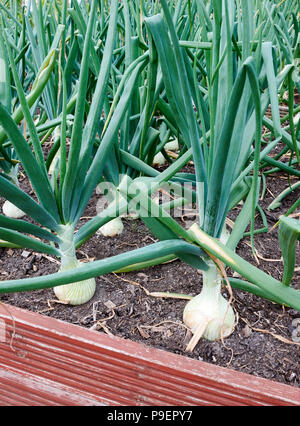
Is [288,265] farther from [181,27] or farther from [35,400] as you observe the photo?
[181,27]

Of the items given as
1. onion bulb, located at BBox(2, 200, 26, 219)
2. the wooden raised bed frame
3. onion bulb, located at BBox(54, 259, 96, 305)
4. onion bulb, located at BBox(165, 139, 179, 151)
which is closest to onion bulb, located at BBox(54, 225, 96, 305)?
onion bulb, located at BBox(54, 259, 96, 305)

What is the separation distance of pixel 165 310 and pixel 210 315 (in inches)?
4.1

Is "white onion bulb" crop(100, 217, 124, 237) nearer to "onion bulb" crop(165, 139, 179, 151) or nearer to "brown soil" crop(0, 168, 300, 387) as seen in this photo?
"brown soil" crop(0, 168, 300, 387)

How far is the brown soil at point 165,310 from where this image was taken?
615 millimetres

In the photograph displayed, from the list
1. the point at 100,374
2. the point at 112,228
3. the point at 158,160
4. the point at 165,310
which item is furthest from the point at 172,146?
the point at 100,374

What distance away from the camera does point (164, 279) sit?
2.55ft

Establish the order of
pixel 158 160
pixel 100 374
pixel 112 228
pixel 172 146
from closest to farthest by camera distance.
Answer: pixel 100 374 < pixel 112 228 < pixel 158 160 < pixel 172 146

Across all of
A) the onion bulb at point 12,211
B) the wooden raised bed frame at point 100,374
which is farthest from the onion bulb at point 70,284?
the onion bulb at point 12,211

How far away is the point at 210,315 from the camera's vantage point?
0.62 m

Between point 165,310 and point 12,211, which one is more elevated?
point 12,211

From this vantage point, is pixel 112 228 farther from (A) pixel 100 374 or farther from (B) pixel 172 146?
(B) pixel 172 146

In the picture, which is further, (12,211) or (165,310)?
(12,211)

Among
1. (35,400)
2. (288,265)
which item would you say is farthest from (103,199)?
(288,265)

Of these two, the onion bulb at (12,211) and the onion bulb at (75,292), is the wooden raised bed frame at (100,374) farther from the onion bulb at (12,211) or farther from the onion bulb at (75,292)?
the onion bulb at (12,211)
